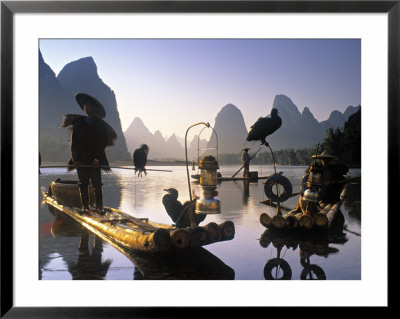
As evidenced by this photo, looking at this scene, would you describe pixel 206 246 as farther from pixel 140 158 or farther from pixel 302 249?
pixel 140 158

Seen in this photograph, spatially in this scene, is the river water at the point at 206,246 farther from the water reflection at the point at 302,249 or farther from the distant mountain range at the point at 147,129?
the distant mountain range at the point at 147,129

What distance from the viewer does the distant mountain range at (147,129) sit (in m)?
3.21

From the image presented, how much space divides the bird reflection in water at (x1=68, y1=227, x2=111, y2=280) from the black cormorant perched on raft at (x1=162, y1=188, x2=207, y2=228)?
0.78 metres

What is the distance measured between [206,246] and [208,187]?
62 centimetres

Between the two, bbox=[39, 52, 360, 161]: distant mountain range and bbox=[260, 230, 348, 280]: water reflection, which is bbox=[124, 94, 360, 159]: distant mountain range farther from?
bbox=[260, 230, 348, 280]: water reflection

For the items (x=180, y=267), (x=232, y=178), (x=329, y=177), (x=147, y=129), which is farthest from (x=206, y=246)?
(x=329, y=177)

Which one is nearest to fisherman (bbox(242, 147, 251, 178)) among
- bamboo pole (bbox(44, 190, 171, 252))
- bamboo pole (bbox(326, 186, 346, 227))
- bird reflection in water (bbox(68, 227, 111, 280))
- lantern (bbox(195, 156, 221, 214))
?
lantern (bbox(195, 156, 221, 214))

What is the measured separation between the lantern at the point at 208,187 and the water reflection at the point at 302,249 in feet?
2.21

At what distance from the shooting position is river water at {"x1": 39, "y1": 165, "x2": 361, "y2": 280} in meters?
3.21

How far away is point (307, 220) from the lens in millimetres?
3490

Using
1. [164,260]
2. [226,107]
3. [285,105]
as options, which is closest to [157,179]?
[164,260]

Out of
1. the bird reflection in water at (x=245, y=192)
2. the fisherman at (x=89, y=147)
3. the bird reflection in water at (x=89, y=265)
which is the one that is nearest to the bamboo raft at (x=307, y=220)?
the bird reflection in water at (x=245, y=192)

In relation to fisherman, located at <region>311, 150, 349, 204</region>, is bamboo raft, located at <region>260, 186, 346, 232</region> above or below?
below

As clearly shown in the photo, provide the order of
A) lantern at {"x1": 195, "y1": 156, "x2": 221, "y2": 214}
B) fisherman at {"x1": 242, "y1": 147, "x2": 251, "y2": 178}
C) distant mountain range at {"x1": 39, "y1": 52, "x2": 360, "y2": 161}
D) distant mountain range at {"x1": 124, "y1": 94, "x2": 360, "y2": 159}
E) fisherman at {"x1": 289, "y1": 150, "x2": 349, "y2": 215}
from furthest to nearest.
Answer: fisherman at {"x1": 242, "y1": 147, "x2": 251, "y2": 178} → fisherman at {"x1": 289, "y1": 150, "x2": 349, "y2": 215} → distant mountain range at {"x1": 124, "y1": 94, "x2": 360, "y2": 159} → distant mountain range at {"x1": 39, "y1": 52, "x2": 360, "y2": 161} → lantern at {"x1": 195, "y1": 156, "x2": 221, "y2": 214}
